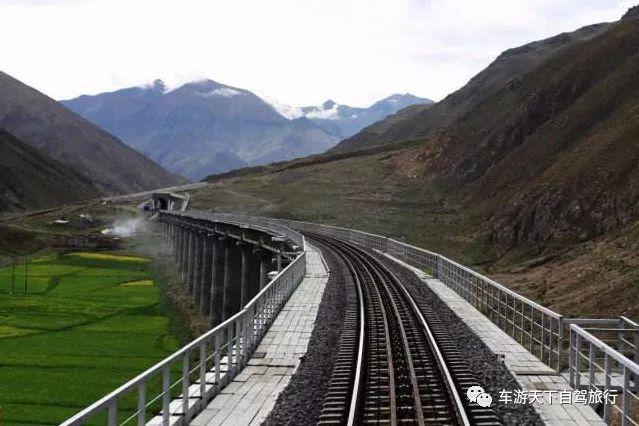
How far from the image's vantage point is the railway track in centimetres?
1284

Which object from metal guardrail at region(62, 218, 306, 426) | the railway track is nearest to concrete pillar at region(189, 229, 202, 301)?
metal guardrail at region(62, 218, 306, 426)

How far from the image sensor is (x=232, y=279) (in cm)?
6469

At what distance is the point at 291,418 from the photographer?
12641 millimetres

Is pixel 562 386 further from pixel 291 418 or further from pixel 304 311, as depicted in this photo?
pixel 304 311

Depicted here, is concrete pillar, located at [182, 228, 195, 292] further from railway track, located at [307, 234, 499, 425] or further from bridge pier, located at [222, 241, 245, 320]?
railway track, located at [307, 234, 499, 425]

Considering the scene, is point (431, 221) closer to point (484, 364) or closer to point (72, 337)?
point (72, 337)

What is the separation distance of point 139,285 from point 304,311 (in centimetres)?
6105

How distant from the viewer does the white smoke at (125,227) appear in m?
139

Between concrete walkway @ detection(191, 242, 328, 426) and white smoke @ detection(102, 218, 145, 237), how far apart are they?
11723cm

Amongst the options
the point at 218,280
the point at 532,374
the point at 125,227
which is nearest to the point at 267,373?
the point at 532,374

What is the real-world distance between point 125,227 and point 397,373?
453 ft

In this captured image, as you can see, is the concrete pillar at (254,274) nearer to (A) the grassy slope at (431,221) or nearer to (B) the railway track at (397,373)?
(A) the grassy slope at (431,221)

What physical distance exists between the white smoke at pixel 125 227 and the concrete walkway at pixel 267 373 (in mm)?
117234

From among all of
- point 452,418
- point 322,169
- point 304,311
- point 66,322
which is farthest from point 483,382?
point 322,169
